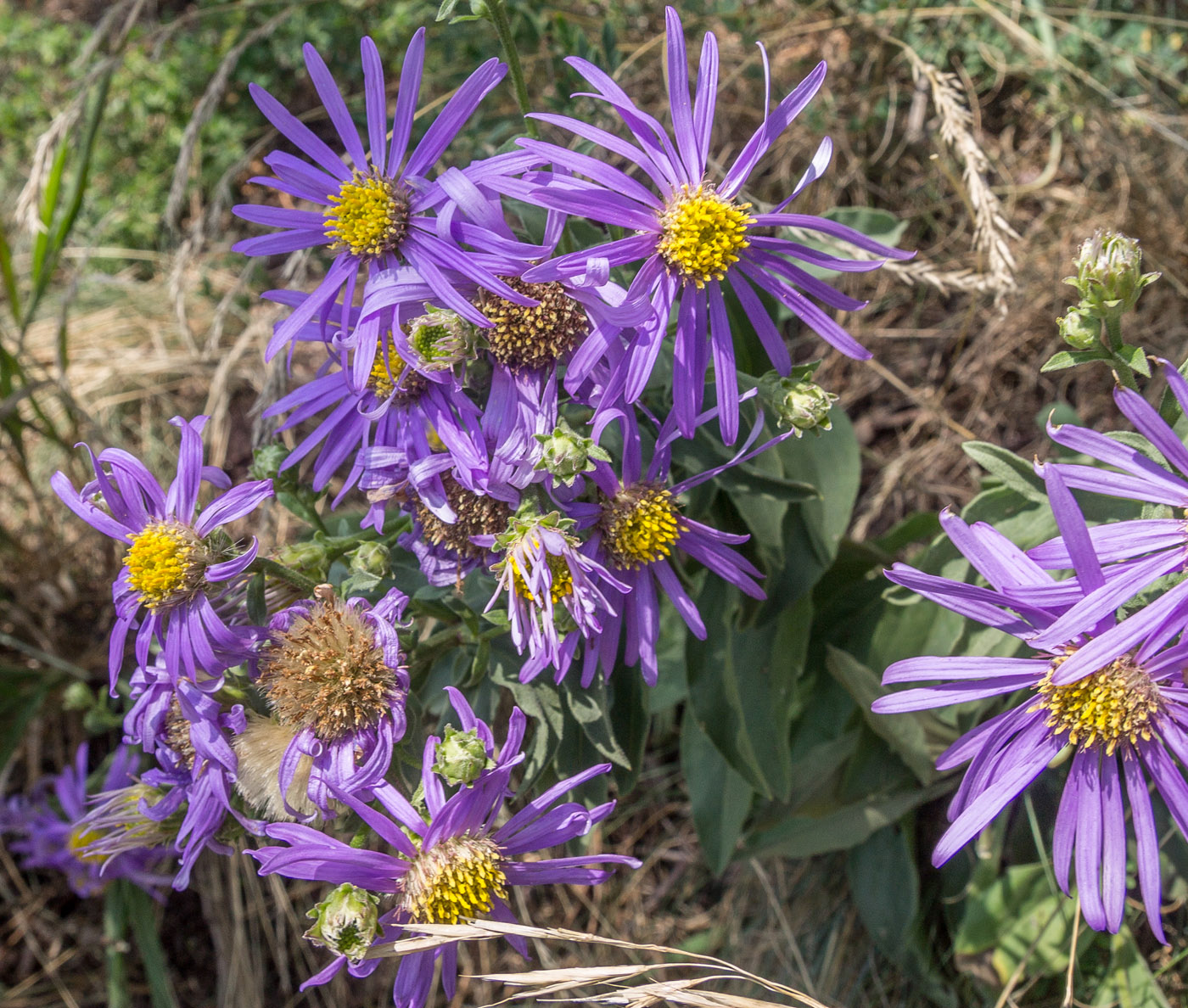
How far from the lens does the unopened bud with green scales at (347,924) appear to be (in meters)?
1.85

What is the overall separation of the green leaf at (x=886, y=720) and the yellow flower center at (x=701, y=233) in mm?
1099

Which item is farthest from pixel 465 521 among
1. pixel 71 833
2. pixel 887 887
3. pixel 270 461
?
pixel 71 833

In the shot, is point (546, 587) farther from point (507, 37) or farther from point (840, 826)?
point (840, 826)

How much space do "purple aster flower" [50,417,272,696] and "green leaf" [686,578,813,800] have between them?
108 centimetres

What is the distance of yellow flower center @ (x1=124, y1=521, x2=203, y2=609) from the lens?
1.98 m

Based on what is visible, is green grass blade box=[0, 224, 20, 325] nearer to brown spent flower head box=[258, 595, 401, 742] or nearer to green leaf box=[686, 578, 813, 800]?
brown spent flower head box=[258, 595, 401, 742]

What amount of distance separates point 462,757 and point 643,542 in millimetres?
572

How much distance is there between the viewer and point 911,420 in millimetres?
3889

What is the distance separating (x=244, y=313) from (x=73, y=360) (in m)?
0.96

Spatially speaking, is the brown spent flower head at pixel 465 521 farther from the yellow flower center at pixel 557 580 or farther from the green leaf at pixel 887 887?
the green leaf at pixel 887 887

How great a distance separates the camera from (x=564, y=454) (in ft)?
5.85

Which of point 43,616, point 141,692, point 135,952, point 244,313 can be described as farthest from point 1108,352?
point 135,952

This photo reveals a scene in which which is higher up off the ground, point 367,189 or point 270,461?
point 367,189

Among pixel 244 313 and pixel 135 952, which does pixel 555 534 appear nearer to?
pixel 244 313
